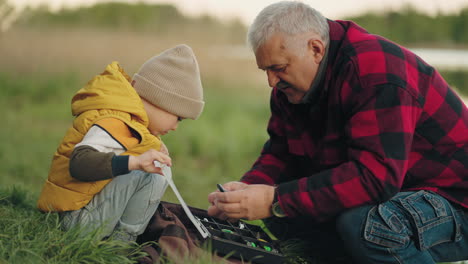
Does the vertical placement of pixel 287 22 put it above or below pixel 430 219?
above

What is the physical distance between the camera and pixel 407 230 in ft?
9.37

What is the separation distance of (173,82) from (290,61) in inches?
25.6

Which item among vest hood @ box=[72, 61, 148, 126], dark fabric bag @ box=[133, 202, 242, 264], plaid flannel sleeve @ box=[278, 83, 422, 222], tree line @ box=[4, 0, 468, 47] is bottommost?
Result: tree line @ box=[4, 0, 468, 47]

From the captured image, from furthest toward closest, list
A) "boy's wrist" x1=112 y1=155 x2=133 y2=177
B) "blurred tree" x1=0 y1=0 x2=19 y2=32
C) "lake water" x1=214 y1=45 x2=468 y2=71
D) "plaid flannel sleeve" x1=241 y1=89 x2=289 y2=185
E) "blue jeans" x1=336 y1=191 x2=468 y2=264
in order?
"lake water" x1=214 y1=45 x2=468 y2=71 < "blurred tree" x1=0 y1=0 x2=19 y2=32 < "plaid flannel sleeve" x1=241 y1=89 x2=289 y2=185 < "blue jeans" x1=336 y1=191 x2=468 y2=264 < "boy's wrist" x1=112 y1=155 x2=133 y2=177

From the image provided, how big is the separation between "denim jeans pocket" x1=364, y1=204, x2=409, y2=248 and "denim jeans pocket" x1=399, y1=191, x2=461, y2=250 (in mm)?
99

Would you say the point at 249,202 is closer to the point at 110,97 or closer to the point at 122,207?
the point at 122,207

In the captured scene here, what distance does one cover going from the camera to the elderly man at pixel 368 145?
9.05 feet

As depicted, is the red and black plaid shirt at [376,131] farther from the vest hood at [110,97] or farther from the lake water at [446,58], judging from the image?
the lake water at [446,58]

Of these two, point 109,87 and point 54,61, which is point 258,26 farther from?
point 54,61

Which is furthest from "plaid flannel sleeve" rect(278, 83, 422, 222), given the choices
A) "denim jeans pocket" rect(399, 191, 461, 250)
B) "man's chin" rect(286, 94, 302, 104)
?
"man's chin" rect(286, 94, 302, 104)

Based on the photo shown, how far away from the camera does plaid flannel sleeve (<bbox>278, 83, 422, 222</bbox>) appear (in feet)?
8.96

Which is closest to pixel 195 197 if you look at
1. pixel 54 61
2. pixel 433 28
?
pixel 54 61

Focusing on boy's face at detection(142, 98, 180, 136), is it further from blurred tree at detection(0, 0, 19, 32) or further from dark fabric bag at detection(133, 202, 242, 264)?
blurred tree at detection(0, 0, 19, 32)

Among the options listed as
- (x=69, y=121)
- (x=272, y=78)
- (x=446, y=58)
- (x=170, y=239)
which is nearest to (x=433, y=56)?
(x=446, y=58)
